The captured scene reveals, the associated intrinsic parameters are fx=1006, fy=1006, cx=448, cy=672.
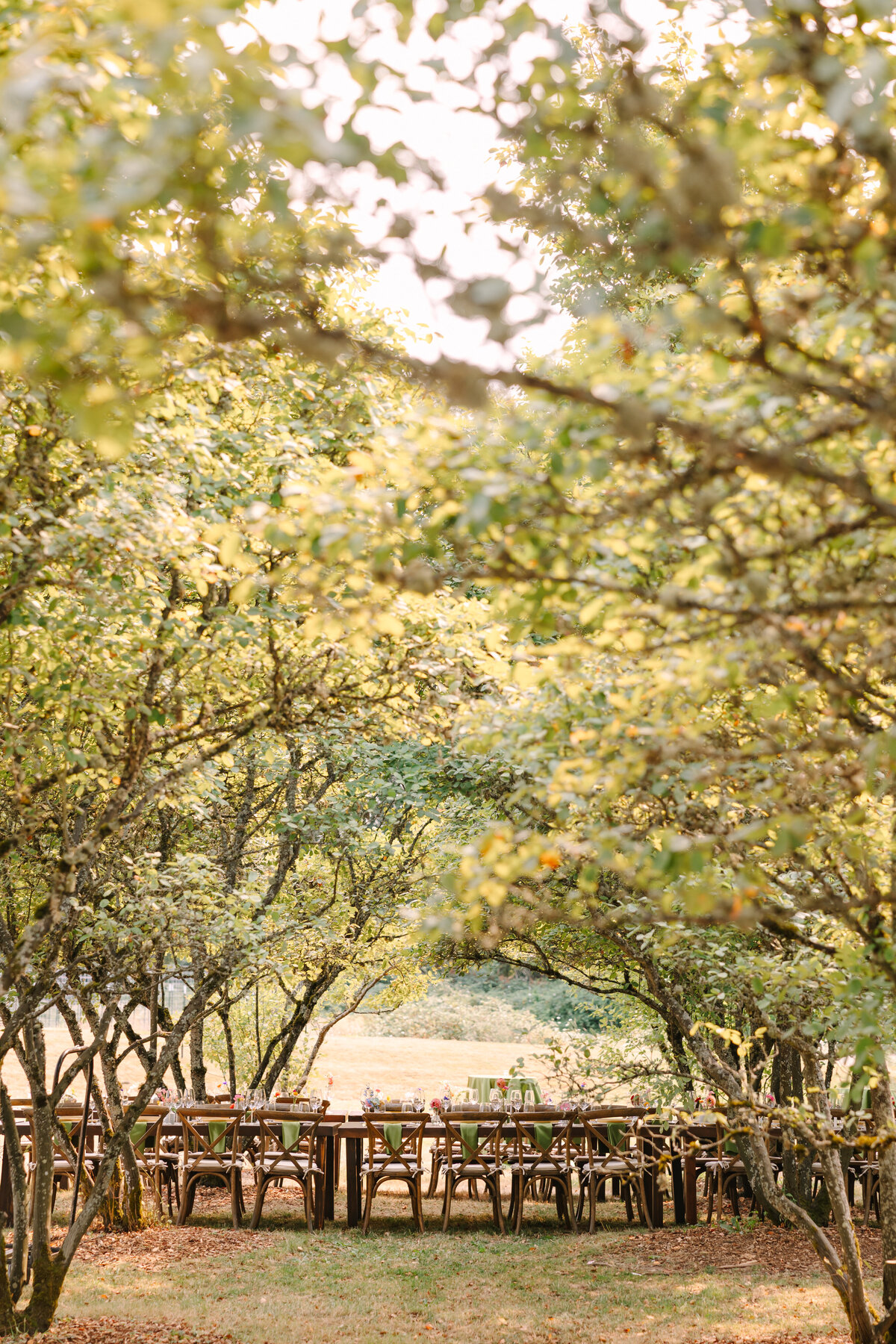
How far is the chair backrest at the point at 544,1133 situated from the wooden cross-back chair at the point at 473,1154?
0.59ft

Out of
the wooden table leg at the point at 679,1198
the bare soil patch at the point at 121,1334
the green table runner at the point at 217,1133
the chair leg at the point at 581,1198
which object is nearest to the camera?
Answer: the bare soil patch at the point at 121,1334

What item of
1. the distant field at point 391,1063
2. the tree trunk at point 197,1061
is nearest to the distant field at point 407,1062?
the distant field at point 391,1063

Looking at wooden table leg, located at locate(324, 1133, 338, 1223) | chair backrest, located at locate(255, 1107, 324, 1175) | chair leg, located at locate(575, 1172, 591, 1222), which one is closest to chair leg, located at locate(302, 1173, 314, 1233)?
chair backrest, located at locate(255, 1107, 324, 1175)

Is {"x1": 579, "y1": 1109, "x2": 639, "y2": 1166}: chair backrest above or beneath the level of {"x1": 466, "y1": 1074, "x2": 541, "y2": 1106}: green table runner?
beneath

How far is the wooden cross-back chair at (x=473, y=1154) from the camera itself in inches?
358

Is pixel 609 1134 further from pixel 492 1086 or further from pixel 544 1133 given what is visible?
pixel 492 1086

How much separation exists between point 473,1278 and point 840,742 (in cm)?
690

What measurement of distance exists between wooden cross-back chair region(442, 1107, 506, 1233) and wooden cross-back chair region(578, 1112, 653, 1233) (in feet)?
2.56

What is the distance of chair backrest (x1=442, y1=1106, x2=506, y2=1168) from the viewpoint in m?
9.16

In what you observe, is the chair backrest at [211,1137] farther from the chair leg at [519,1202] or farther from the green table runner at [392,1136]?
the chair leg at [519,1202]

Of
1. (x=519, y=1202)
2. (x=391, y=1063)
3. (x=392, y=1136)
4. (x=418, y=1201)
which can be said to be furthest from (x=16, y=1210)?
(x=391, y=1063)

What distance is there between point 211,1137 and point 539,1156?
3.01 metres

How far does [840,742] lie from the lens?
1.93m

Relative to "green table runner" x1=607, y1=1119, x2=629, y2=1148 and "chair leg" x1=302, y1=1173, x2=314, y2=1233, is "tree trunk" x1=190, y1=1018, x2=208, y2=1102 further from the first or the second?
"green table runner" x1=607, y1=1119, x2=629, y2=1148
